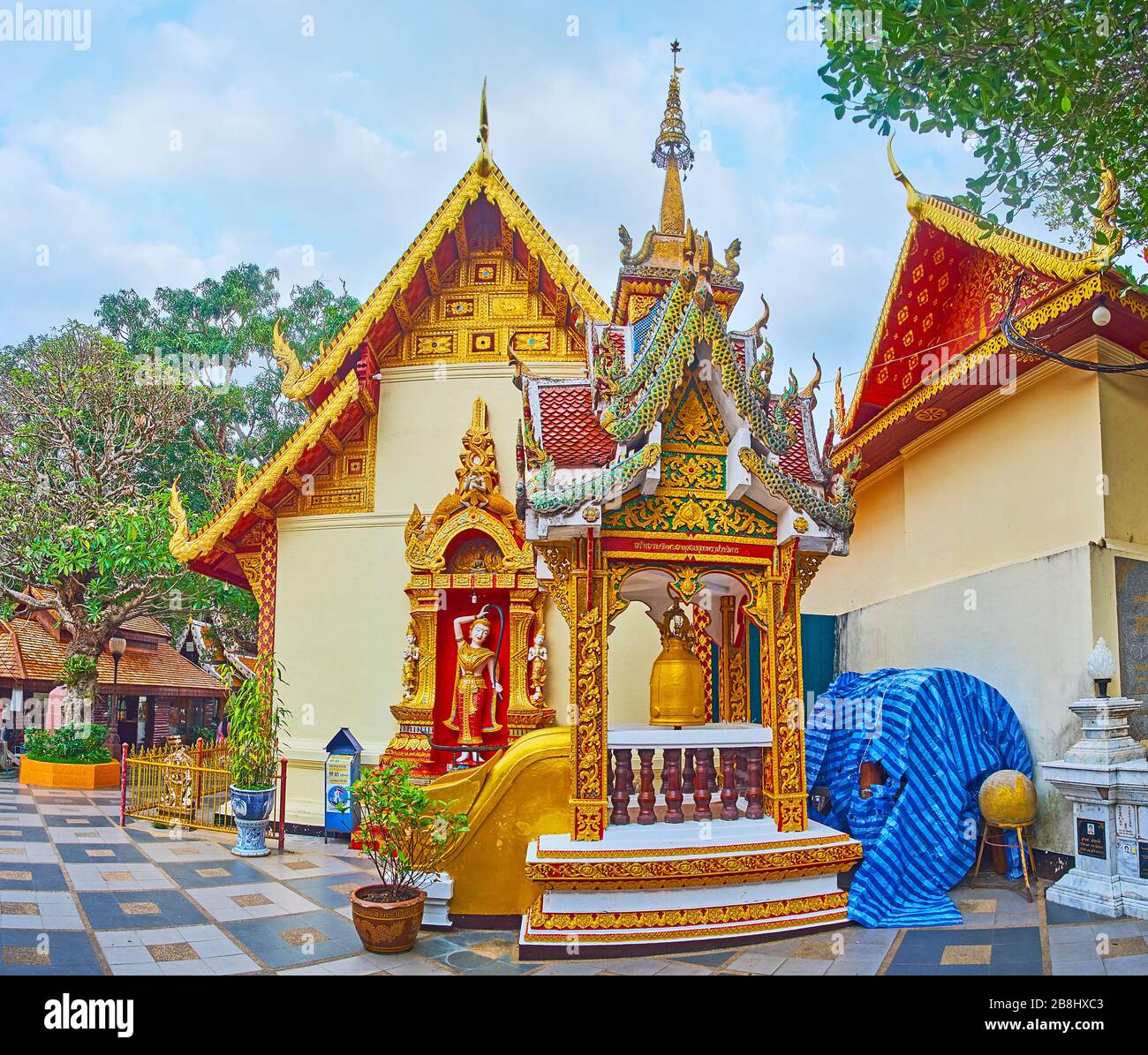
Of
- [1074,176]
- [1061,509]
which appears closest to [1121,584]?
[1061,509]

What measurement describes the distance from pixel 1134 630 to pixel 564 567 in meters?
4.80

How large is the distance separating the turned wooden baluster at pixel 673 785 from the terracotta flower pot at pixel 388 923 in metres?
1.69

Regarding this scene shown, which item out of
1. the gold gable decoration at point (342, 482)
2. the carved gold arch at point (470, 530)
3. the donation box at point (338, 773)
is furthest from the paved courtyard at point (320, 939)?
the gold gable decoration at point (342, 482)

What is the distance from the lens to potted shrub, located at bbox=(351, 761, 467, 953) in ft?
16.7

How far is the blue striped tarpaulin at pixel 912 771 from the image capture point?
19.0 ft

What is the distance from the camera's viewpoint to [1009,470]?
8.17 m

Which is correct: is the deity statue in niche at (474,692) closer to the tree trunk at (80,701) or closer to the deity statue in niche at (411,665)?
the deity statue in niche at (411,665)

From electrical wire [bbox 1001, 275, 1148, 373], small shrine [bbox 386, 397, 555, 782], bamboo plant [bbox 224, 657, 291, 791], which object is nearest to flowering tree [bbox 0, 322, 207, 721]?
bamboo plant [bbox 224, 657, 291, 791]

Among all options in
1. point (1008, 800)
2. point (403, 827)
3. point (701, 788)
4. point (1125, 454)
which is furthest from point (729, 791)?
point (1125, 454)

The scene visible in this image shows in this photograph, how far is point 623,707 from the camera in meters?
9.48

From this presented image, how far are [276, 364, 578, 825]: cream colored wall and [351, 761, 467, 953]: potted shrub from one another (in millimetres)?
4418

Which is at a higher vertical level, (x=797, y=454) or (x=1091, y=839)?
(x=797, y=454)

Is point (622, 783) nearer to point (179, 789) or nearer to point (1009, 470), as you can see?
point (1009, 470)
